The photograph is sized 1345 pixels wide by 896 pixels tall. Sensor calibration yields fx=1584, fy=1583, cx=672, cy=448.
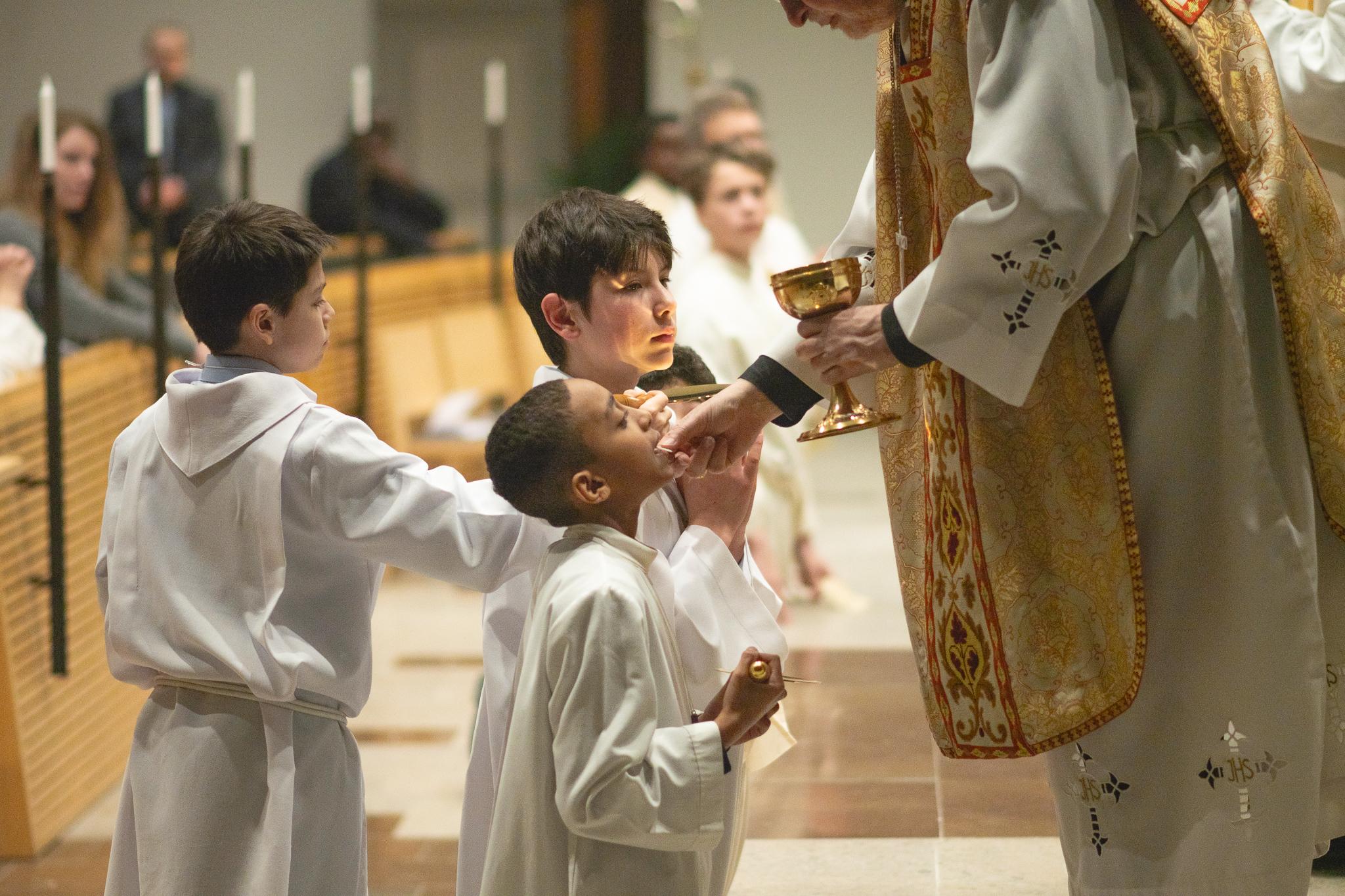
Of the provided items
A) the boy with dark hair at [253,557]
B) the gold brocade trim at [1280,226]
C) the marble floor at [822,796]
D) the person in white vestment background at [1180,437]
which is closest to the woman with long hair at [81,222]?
the marble floor at [822,796]

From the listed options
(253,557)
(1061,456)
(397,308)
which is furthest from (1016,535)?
(397,308)

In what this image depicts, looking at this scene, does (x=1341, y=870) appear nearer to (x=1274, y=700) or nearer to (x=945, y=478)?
(x=1274, y=700)

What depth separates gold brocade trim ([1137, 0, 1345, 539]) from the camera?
A: 1.91 meters

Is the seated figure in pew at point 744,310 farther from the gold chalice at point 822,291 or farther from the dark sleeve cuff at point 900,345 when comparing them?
the dark sleeve cuff at point 900,345

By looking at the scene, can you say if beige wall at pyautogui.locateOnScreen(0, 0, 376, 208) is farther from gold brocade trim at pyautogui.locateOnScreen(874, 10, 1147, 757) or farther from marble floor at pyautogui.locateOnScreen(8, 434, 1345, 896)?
gold brocade trim at pyautogui.locateOnScreen(874, 10, 1147, 757)

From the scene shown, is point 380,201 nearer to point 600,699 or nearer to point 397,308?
point 397,308

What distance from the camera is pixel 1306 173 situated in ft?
6.54

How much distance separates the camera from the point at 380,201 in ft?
33.9

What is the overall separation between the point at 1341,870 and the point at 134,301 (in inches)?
159

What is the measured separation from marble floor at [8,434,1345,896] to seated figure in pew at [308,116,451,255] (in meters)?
4.48

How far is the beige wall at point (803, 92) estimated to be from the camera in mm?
12117

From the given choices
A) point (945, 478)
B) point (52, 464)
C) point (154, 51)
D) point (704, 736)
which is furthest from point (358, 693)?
point (154, 51)

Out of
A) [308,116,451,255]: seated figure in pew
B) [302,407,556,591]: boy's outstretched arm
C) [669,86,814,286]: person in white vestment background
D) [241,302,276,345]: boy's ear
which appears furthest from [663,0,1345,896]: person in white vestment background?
[308,116,451,255]: seated figure in pew

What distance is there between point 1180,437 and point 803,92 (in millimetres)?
10636
